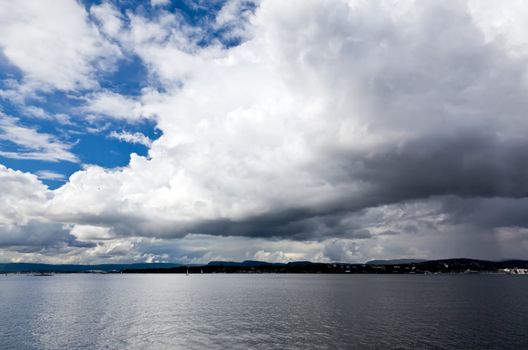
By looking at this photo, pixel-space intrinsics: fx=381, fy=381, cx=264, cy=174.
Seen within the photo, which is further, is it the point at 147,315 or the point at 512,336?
the point at 147,315

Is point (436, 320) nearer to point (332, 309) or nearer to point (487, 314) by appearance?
point (487, 314)

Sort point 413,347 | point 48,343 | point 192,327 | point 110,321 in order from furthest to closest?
point 110,321, point 192,327, point 48,343, point 413,347

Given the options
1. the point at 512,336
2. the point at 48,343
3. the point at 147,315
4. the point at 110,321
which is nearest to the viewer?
the point at 48,343

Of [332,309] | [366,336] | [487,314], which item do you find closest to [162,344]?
[366,336]

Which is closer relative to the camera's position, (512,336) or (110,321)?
(512,336)

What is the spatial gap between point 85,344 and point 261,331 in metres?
33.7

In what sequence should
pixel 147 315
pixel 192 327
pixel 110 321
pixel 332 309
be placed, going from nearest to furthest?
1. pixel 192 327
2. pixel 110 321
3. pixel 147 315
4. pixel 332 309

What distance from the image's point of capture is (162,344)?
68.7 m

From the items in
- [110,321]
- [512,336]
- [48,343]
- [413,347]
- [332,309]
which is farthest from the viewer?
[332,309]

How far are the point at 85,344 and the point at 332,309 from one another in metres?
73.9

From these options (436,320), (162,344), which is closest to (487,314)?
(436,320)

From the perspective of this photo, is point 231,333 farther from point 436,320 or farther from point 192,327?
point 436,320

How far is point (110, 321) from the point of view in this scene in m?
95.2

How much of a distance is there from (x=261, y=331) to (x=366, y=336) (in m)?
21.3
